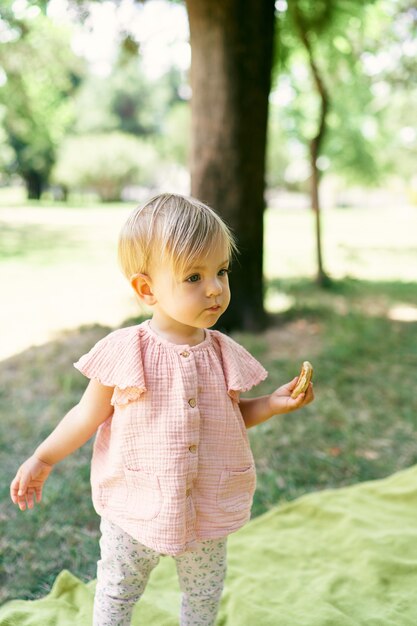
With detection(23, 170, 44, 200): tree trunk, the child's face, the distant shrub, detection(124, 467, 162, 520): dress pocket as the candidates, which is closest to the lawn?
detection(124, 467, 162, 520): dress pocket

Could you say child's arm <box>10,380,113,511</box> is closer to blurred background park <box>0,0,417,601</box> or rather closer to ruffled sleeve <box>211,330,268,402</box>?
ruffled sleeve <box>211,330,268,402</box>

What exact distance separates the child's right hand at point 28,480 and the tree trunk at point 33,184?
30115 mm

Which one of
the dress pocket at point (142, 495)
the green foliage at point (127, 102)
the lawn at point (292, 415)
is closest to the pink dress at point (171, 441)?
the dress pocket at point (142, 495)

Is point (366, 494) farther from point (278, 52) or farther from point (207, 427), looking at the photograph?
point (278, 52)

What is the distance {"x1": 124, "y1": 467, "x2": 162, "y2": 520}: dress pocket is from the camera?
55.7 inches

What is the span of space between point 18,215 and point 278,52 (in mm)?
14503

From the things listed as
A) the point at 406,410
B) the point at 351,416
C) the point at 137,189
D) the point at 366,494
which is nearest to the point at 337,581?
the point at 366,494

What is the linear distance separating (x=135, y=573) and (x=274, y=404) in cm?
55

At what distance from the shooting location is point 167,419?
1424 millimetres

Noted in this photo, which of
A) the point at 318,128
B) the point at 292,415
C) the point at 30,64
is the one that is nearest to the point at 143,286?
the point at 292,415

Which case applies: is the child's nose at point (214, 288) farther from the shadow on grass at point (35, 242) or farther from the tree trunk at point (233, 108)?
the shadow on grass at point (35, 242)

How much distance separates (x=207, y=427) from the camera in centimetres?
147

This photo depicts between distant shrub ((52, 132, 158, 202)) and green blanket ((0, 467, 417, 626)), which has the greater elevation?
distant shrub ((52, 132, 158, 202))

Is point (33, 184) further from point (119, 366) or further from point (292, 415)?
point (119, 366)
